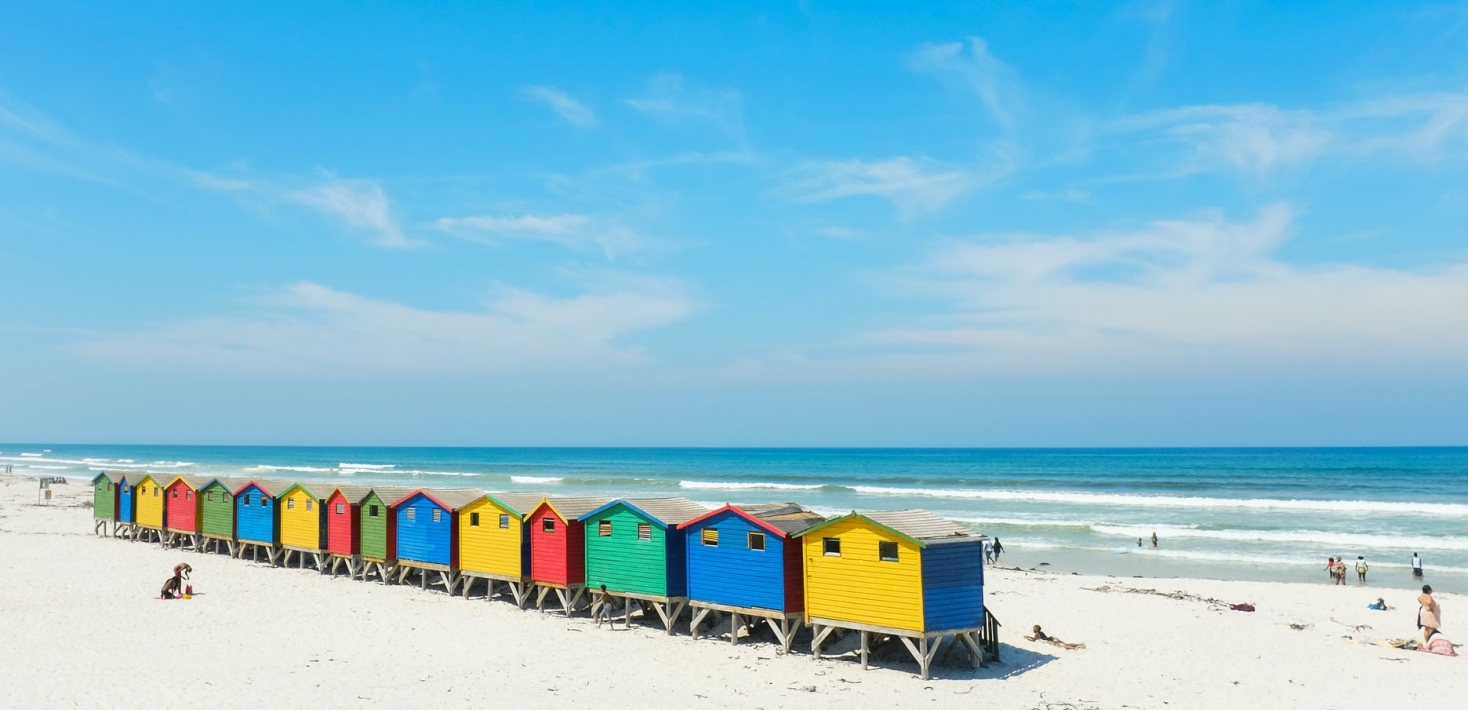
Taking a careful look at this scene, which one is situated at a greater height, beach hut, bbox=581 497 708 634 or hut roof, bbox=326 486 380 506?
hut roof, bbox=326 486 380 506

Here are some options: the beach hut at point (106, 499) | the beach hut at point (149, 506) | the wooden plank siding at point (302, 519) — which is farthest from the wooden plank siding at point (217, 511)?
the beach hut at point (106, 499)

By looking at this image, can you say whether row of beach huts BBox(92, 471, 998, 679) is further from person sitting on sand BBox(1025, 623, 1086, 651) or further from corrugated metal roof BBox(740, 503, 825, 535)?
person sitting on sand BBox(1025, 623, 1086, 651)

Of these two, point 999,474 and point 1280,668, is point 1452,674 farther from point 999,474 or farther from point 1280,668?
point 999,474

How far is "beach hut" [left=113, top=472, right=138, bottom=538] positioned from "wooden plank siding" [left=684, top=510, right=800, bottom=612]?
3046 cm

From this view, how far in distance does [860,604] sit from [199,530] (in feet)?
96.9

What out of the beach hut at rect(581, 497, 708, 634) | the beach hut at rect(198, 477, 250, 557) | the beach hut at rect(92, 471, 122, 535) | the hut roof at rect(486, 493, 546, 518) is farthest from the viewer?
the beach hut at rect(92, 471, 122, 535)

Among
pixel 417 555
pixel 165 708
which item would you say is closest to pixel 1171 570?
pixel 417 555

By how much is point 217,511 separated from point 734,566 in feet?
81.7

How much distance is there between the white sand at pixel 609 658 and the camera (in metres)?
18.3

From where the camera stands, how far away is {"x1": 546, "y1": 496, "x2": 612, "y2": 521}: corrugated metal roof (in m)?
26.1

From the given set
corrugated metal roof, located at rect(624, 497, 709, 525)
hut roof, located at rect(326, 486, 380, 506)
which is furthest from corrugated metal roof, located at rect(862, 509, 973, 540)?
hut roof, located at rect(326, 486, 380, 506)

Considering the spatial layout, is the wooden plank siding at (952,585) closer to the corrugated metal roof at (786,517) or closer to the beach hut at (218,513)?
the corrugated metal roof at (786,517)

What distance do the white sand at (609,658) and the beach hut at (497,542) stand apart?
0.82 metres

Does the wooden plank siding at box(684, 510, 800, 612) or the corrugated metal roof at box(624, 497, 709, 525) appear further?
the corrugated metal roof at box(624, 497, 709, 525)
